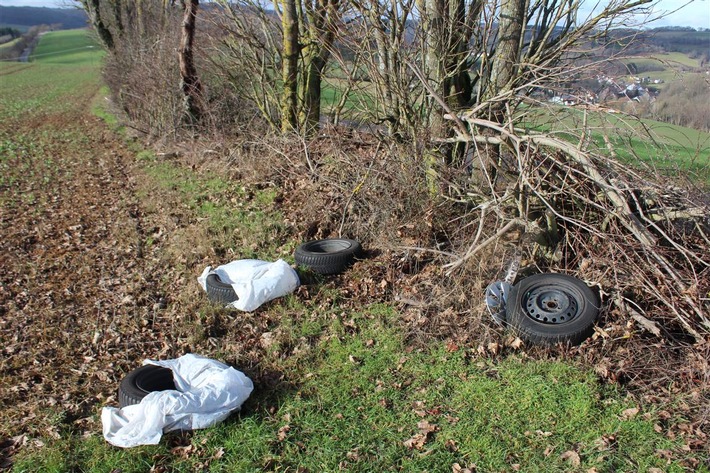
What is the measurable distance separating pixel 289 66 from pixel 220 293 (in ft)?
21.9

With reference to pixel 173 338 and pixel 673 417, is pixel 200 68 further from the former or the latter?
pixel 673 417

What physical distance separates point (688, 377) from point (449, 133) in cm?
438

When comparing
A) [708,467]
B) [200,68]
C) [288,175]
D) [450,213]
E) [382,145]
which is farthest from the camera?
[200,68]

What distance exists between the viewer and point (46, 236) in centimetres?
973

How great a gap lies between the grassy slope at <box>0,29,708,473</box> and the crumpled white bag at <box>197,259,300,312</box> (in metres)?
0.72

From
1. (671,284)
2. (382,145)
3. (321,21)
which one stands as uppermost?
(321,21)

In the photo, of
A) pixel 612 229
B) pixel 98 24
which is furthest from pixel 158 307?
pixel 98 24

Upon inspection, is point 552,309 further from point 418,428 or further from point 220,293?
point 220,293

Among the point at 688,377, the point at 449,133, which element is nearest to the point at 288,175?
the point at 449,133

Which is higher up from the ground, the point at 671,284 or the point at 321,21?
the point at 321,21

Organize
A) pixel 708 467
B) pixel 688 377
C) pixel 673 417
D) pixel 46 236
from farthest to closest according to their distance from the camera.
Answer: pixel 46 236 < pixel 688 377 < pixel 673 417 < pixel 708 467

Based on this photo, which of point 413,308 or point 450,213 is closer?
point 413,308

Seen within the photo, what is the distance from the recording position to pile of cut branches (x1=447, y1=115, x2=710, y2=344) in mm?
5371

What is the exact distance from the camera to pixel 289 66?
12039mm
